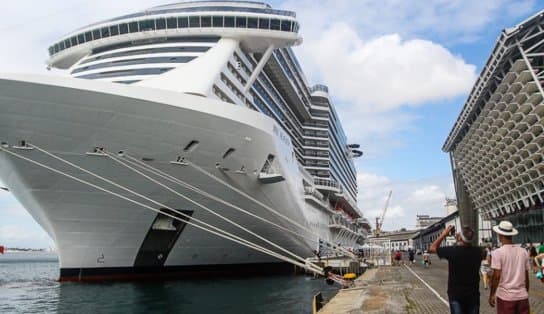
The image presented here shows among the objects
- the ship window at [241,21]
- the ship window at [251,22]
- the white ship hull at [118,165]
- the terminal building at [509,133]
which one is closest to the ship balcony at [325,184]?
the terminal building at [509,133]

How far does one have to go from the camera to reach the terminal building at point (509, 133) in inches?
1296

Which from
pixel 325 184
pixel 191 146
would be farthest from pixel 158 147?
pixel 325 184

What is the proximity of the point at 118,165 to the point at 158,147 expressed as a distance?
57.7 inches

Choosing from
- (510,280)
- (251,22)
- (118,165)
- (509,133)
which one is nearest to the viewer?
(510,280)

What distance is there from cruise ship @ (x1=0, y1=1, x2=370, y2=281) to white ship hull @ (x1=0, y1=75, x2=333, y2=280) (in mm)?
45

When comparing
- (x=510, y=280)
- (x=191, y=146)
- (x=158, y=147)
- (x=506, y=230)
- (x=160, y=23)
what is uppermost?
(x=160, y=23)

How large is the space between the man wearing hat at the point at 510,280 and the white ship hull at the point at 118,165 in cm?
1261

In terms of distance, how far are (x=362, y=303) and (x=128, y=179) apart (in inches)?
393

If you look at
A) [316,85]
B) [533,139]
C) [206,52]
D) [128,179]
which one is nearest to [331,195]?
[316,85]

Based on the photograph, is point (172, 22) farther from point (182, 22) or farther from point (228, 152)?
point (228, 152)

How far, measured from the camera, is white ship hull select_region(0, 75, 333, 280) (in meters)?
15.1

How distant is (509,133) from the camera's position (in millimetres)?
41031

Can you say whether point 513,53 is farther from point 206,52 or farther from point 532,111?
point 206,52

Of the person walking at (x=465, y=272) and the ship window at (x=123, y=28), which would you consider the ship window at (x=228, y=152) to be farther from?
the person walking at (x=465, y=272)
